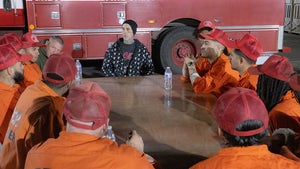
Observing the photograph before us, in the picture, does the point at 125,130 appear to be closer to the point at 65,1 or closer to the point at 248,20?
the point at 65,1

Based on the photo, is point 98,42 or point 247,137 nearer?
point 247,137

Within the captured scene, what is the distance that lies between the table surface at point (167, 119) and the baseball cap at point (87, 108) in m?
0.68

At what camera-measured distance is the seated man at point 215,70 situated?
148 inches

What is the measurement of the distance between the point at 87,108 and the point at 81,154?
0.69 ft

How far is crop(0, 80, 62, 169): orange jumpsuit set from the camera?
2359mm

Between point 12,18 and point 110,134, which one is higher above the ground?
point 12,18

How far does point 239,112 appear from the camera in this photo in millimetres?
1752

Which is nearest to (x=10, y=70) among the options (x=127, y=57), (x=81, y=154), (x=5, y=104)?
(x=5, y=104)

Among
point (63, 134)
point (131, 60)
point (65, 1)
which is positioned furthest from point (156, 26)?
point (63, 134)

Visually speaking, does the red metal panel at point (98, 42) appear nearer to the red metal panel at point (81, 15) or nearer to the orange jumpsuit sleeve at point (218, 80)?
the red metal panel at point (81, 15)

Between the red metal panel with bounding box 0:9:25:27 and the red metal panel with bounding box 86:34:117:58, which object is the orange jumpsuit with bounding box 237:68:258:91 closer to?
the red metal panel with bounding box 86:34:117:58

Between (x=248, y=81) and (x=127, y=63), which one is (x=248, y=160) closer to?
(x=248, y=81)

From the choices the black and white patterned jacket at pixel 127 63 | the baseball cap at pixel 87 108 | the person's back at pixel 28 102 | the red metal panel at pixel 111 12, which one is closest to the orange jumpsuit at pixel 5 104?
the person's back at pixel 28 102

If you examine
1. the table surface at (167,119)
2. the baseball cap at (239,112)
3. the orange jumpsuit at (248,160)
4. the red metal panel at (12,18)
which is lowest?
the table surface at (167,119)
